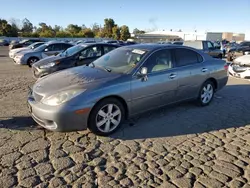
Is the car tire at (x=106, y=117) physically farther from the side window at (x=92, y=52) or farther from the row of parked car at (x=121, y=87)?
the side window at (x=92, y=52)

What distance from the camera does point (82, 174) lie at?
110 inches

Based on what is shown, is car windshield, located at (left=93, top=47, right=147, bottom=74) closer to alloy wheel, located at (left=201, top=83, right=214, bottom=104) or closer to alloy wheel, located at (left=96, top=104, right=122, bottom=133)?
alloy wheel, located at (left=96, top=104, right=122, bottom=133)

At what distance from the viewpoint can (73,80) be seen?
3.94m

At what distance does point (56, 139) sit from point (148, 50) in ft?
7.99

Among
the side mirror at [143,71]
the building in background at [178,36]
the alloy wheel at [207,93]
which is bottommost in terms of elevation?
the alloy wheel at [207,93]

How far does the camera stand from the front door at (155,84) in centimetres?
407

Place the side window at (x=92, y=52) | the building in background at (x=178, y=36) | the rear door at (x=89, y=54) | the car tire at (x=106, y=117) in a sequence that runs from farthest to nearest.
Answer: the building in background at (x=178, y=36)
the side window at (x=92, y=52)
the rear door at (x=89, y=54)
the car tire at (x=106, y=117)

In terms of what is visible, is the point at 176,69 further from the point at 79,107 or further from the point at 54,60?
the point at 54,60

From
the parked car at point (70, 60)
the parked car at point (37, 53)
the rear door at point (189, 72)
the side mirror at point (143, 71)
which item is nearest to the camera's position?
the side mirror at point (143, 71)

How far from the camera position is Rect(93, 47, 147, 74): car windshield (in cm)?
427

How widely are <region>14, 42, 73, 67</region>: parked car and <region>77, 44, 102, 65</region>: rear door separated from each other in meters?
4.62

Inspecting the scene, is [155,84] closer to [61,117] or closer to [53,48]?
[61,117]

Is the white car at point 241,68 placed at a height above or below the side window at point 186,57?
below

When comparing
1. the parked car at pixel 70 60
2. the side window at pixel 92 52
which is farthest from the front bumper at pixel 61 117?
the side window at pixel 92 52
